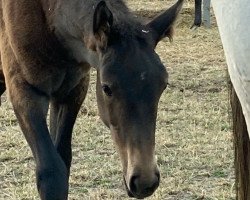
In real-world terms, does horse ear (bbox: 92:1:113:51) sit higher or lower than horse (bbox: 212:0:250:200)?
lower

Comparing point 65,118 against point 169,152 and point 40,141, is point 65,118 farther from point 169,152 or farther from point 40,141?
point 169,152

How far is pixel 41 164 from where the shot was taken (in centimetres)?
332

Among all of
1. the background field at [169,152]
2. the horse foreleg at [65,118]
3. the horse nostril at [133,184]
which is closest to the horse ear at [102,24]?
the horse nostril at [133,184]

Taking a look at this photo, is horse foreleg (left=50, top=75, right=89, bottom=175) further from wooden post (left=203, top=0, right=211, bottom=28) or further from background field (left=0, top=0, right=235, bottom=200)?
wooden post (left=203, top=0, right=211, bottom=28)

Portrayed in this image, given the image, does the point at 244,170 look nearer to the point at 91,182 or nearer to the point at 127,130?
the point at 127,130

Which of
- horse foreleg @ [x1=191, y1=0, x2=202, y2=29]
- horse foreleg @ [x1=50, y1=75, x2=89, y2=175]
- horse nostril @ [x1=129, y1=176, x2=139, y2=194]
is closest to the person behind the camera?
horse nostril @ [x1=129, y1=176, x2=139, y2=194]

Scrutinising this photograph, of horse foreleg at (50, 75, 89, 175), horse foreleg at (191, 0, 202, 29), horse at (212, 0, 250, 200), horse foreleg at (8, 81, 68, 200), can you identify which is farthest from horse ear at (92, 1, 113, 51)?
horse foreleg at (191, 0, 202, 29)

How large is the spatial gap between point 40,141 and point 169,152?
1796 millimetres

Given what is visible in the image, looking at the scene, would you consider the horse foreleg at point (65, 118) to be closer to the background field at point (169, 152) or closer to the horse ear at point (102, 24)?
the background field at point (169, 152)

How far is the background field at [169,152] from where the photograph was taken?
4.25 m

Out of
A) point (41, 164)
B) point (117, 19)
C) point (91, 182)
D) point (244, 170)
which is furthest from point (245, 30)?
point (91, 182)

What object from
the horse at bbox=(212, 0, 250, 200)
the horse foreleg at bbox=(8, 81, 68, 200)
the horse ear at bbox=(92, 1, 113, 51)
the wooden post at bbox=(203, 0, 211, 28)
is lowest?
the wooden post at bbox=(203, 0, 211, 28)

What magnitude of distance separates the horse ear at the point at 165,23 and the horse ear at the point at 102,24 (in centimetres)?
24

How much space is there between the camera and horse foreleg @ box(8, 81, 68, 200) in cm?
330
